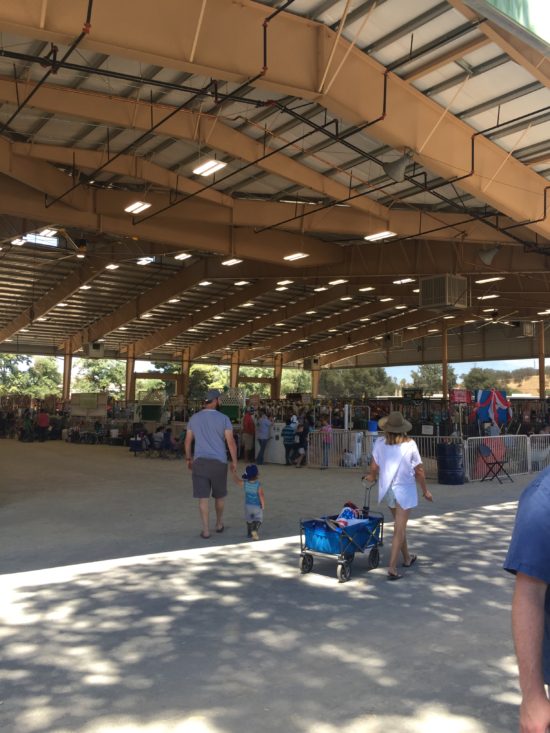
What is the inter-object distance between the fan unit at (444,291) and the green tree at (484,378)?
34.8 meters

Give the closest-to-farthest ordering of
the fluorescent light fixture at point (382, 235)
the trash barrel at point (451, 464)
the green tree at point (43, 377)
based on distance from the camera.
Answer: the trash barrel at point (451, 464), the fluorescent light fixture at point (382, 235), the green tree at point (43, 377)

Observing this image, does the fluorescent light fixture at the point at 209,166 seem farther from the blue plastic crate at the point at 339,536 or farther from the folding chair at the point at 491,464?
the folding chair at the point at 491,464

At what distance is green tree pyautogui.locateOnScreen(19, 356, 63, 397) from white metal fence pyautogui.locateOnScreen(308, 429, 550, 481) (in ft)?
188

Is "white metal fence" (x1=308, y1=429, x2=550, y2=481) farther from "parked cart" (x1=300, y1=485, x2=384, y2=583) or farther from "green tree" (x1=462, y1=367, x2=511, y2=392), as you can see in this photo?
"green tree" (x1=462, y1=367, x2=511, y2=392)

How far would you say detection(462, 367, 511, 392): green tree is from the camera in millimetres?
52875

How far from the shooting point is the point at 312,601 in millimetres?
5184

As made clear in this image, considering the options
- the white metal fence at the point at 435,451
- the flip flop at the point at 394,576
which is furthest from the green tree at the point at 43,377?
the flip flop at the point at 394,576

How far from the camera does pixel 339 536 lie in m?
5.86

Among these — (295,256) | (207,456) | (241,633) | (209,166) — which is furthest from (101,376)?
(241,633)

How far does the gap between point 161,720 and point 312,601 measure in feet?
7.13

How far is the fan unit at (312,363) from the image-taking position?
162 feet

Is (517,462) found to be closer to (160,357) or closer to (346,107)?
(346,107)

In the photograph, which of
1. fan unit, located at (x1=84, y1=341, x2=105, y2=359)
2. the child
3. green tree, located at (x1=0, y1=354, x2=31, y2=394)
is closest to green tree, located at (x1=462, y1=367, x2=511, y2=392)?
fan unit, located at (x1=84, y1=341, x2=105, y2=359)

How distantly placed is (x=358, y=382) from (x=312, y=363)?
18244 millimetres
